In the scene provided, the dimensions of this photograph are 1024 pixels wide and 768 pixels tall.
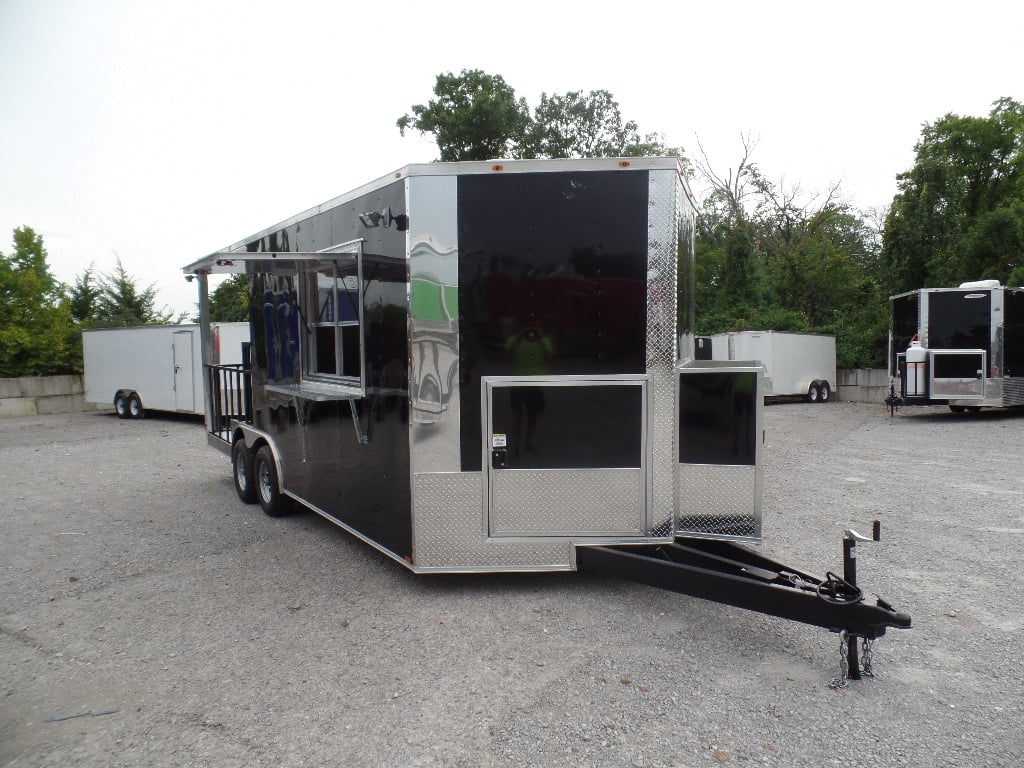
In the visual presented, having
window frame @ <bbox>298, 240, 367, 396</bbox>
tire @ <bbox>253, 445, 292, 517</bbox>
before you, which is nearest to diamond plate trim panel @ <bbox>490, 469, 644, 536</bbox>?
window frame @ <bbox>298, 240, 367, 396</bbox>

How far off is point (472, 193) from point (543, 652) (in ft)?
8.73

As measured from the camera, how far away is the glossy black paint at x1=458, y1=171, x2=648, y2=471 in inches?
171

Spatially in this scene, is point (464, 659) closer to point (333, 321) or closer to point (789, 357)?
point (333, 321)

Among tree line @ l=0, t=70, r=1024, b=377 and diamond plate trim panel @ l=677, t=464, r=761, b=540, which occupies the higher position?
tree line @ l=0, t=70, r=1024, b=377

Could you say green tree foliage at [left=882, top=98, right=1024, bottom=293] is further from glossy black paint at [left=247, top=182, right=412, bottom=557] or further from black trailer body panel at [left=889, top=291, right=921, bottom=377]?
glossy black paint at [left=247, top=182, right=412, bottom=557]

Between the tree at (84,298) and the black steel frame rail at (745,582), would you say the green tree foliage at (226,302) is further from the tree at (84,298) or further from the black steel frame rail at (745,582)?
the black steel frame rail at (745,582)

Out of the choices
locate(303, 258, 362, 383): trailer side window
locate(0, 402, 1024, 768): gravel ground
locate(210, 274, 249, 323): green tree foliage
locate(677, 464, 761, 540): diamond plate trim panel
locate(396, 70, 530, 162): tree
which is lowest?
locate(0, 402, 1024, 768): gravel ground

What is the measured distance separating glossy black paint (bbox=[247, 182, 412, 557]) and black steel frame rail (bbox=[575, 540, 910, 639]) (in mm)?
1400

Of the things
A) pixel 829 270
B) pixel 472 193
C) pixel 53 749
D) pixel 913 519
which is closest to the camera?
pixel 53 749

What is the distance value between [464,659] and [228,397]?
5741 millimetres

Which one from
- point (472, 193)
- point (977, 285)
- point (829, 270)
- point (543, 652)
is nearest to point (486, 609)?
point (543, 652)

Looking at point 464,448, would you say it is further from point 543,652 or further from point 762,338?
point 762,338

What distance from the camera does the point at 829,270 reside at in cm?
2588

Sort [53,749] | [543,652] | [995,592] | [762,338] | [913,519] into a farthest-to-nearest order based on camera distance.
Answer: [762,338] → [913,519] → [995,592] → [543,652] → [53,749]
